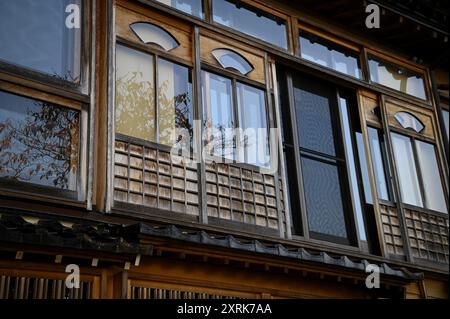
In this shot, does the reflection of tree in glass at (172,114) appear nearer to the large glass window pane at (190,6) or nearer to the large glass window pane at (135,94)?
the large glass window pane at (135,94)

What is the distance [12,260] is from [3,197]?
877 millimetres

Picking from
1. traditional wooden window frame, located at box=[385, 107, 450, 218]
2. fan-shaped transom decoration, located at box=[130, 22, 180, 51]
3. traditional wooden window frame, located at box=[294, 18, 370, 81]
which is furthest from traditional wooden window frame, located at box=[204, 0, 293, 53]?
traditional wooden window frame, located at box=[385, 107, 450, 218]

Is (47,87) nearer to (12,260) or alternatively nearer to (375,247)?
(12,260)

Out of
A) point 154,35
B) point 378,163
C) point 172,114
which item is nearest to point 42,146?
point 172,114

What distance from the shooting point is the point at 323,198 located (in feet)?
38.4

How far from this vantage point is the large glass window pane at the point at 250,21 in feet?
37.9

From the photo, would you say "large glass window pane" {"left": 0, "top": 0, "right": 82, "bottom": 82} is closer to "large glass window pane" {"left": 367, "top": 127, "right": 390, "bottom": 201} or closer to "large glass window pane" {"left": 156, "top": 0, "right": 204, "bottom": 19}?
"large glass window pane" {"left": 156, "top": 0, "right": 204, "bottom": 19}

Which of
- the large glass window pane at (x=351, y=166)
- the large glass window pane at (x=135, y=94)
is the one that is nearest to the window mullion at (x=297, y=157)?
the large glass window pane at (x=351, y=166)

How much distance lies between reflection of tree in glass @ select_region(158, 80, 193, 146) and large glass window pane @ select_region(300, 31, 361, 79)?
10.4 ft

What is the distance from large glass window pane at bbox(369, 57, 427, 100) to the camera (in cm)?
1380

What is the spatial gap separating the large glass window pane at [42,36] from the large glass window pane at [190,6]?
175 cm

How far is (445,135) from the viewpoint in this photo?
14.1 m
